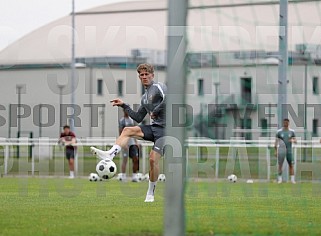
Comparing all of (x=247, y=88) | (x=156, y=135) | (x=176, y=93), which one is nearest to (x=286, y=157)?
(x=247, y=88)

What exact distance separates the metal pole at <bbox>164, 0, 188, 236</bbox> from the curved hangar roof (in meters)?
3.85

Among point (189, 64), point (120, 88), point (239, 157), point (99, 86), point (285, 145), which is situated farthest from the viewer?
point (99, 86)

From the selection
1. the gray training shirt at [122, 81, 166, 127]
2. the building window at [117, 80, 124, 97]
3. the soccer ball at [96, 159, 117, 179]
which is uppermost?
the building window at [117, 80, 124, 97]

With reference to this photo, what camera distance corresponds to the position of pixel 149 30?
4472 cm

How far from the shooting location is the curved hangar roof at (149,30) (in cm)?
1658

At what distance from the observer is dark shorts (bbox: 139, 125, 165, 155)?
15.5 m

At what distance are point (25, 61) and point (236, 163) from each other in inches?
1078

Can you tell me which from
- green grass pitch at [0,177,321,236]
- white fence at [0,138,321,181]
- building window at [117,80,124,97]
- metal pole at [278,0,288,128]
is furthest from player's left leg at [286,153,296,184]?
building window at [117,80,124,97]

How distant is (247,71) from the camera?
914 inches

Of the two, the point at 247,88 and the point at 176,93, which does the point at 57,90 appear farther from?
the point at 176,93

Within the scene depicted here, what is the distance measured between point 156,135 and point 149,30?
2948 cm

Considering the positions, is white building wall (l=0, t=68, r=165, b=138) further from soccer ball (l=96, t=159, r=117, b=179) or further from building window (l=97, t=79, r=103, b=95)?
soccer ball (l=96, t=159, r=117, b=179)

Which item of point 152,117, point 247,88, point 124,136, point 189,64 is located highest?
point 247,88

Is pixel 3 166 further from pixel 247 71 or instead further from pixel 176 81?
pixel 176 81
